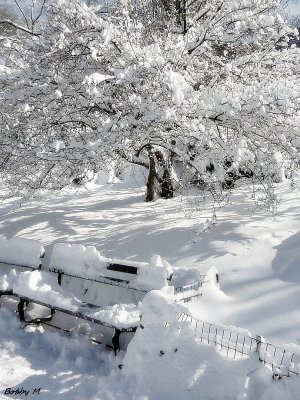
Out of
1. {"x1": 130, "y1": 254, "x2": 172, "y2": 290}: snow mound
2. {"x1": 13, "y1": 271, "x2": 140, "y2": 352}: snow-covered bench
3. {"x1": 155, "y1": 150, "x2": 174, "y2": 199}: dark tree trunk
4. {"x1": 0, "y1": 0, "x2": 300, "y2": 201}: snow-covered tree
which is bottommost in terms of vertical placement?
{"x1": 13, "y1": 271, "x2": 140, "y2": 352}: snow-covered bench

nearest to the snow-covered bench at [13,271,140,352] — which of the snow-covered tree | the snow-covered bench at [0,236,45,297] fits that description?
the snow-covered bench at [0,236,45,297]

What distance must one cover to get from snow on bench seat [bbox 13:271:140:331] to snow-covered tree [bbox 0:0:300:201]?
203 centimetres

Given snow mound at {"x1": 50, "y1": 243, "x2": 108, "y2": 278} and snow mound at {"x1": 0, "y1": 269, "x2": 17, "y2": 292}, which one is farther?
snow mound at {"x1": 50, "y1": 243, "x2": 108, "y2": 278}

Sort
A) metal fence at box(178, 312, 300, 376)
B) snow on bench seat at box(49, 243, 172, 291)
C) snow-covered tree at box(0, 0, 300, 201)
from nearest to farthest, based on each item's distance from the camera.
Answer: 1. metal fence at box(178, 312, 300, 376)
2. snow on bench seat at box(49, 243, 172, 291)
3. snow-covered tree at box(0, 0, 300, 201)

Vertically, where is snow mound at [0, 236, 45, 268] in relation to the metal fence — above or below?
above

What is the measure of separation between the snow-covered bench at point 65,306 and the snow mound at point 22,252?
0.54 meters

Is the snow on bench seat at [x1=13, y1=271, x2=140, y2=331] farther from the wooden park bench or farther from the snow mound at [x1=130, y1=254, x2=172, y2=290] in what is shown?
the snow mound at [x1=130, y1=254, x2=172, y2=290]

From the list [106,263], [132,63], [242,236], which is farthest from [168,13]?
[106,263]

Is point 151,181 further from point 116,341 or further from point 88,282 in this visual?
point 116,341

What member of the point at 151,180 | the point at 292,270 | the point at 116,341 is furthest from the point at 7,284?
the point at 151,180

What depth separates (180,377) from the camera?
3855 mm

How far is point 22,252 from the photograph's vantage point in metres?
6.76

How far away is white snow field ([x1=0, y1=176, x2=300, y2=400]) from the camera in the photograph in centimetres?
379

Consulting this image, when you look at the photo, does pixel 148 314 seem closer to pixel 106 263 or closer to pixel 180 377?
pixel 180 377
